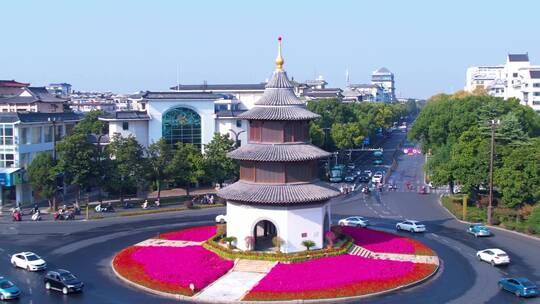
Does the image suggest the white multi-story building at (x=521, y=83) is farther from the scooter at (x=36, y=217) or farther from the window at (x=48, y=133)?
the scooter at (x=36, y=217)

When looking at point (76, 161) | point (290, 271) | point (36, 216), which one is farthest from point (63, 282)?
point (76, 161)

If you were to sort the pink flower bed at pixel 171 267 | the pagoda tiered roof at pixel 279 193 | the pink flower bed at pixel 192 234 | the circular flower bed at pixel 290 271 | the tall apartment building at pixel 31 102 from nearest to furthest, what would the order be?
the circular flower bed at pixel 290 271 < the pink flower bed at pixel 171 267 < the pagoda tiered roof at pixel 279 193 < the pink flower bed at pixel 192 234 < the tall apartment building at pixel 31 102

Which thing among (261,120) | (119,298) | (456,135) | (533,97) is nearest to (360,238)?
(261,120)

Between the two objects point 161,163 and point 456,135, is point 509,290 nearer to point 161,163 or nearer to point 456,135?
point 161,163

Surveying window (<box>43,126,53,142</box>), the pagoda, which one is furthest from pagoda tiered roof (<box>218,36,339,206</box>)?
window (<box>43,126,53,142</box>)

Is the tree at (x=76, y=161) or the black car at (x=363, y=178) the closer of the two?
the tree at (x=76, y=161)

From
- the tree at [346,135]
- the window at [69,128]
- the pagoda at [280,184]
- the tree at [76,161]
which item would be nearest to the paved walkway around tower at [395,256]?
the pagoda at [280,184]

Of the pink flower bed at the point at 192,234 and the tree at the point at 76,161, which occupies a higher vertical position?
the tree at the point at 76,161
